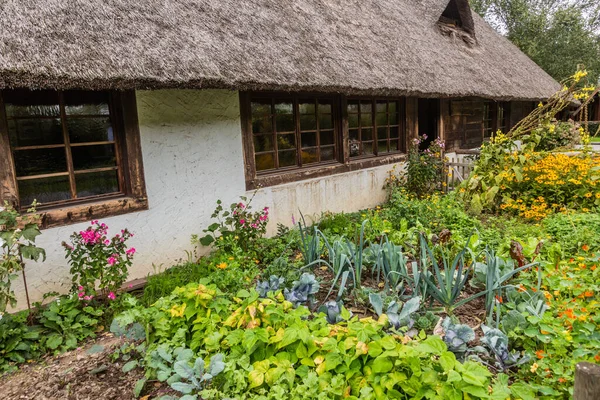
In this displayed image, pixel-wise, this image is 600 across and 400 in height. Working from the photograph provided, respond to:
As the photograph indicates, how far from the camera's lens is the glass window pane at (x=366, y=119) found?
7.07 metres

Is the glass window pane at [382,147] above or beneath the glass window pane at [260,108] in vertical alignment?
beneath

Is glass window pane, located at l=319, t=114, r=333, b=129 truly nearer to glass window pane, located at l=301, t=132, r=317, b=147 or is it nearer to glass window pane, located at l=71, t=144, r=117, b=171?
glass window pane, located at l=301, t=132, r=317, b=147

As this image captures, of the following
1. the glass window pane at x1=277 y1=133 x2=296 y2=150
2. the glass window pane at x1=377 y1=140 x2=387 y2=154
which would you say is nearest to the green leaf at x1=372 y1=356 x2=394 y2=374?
the glass window pane at x1=277 y1=133 x2=296 y2=150

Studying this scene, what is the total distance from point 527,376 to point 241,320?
161 centimetres

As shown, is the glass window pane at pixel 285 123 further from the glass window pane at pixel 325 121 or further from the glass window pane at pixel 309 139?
the glass window pane at pixel 325 121

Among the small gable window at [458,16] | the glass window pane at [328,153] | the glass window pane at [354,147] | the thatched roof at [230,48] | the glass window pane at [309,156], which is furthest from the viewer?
the small gable window at [458,16]

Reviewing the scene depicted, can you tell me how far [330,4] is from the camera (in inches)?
274

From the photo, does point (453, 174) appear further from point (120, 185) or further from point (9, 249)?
point (9, 249)

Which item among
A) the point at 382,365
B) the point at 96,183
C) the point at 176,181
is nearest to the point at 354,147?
the point at 176,181

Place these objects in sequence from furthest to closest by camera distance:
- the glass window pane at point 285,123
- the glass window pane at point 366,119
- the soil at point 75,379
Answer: the glass window pane at point 366,119 → the glass window pane at point 285,123 → the soil at point 75,379

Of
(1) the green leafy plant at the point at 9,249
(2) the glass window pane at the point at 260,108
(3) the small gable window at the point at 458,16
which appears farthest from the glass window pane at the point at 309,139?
(3) the small gable window at the point at 458,16

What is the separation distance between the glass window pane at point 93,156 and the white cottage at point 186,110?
0.01 metres

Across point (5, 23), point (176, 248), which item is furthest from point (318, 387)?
point (5, 23)

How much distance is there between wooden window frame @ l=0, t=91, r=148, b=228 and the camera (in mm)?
3718
